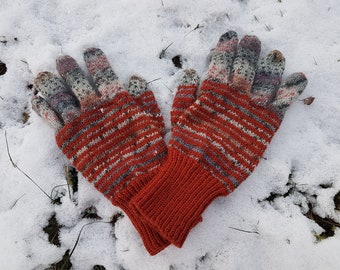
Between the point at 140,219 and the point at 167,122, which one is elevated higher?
the point at 167,122

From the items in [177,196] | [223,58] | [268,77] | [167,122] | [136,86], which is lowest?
[177,196]

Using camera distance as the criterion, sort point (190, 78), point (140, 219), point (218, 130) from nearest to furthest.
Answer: point (140, 219) < point (218, 130) < point (190, 78)

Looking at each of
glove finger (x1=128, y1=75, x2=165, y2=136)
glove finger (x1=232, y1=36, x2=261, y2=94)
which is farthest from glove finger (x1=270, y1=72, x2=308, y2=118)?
glove finger (x1=128, y1=75, x2=165, y2=136)

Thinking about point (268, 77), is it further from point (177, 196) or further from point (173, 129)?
point (177, 196)

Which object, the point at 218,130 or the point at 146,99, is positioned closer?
the point at 218,130

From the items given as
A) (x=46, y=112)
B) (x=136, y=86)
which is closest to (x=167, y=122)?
(x=136, y=86)

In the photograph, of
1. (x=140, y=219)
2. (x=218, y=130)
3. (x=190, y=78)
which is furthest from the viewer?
(x=190, y=78)

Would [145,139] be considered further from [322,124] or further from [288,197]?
[322,124]

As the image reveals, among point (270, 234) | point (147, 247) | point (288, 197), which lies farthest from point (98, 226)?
point (288, 197)
